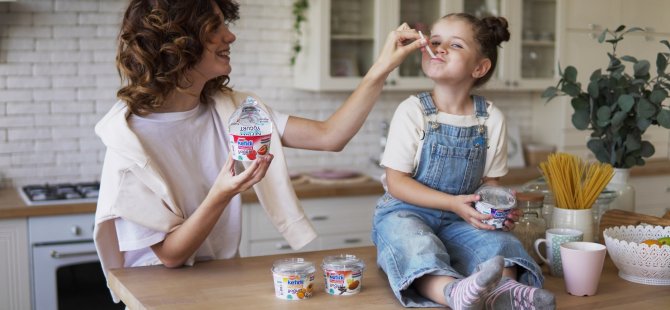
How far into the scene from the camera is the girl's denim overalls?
190 centimetres

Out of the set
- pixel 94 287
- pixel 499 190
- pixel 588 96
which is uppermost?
pixel 588 96

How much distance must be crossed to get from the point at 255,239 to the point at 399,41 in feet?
6.47

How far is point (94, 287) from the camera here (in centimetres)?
370

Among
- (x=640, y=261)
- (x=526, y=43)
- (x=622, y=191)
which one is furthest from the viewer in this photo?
A: (x=526, y=43)

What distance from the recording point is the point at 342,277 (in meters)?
1.84

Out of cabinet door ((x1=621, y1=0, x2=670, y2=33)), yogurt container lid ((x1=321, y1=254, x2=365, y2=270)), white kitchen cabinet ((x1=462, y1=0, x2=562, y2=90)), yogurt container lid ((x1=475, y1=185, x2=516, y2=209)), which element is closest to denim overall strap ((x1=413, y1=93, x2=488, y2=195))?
yogurt container lid ((x1=475, y1=185, x2=516, y2=209))

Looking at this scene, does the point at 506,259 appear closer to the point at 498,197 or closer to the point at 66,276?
the point at 498,197

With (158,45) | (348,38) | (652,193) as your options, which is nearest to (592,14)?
A: (652,193)

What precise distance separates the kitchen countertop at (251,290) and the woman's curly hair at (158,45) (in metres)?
0.46

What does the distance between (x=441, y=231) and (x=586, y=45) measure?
3.12 m

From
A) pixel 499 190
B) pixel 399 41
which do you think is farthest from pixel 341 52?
pixel 499 190

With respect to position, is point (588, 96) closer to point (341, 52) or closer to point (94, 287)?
point (341, 52)

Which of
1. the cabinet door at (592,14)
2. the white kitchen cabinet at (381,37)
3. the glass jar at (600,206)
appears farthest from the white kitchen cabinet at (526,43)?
the glass jar at (600,206)

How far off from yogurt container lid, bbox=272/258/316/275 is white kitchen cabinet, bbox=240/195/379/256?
6.68ft
